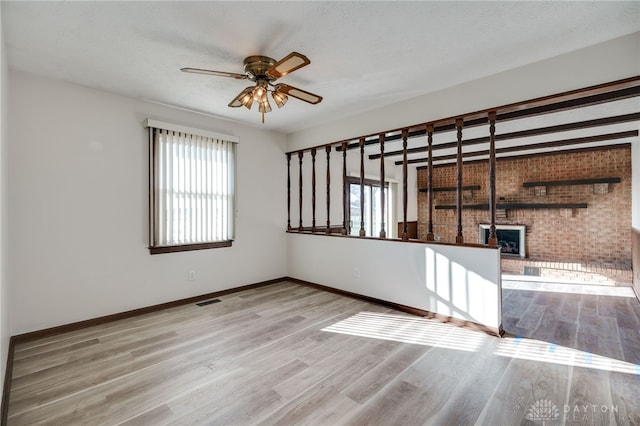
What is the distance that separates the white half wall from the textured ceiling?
6.18 ft

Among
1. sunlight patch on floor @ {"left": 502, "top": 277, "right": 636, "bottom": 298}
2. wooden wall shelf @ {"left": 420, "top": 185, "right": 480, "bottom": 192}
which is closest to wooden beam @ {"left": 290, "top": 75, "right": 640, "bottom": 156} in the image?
sunlight patch on floor @ {"left": 502, "top": 277, "right": 636, "bottom": 298}

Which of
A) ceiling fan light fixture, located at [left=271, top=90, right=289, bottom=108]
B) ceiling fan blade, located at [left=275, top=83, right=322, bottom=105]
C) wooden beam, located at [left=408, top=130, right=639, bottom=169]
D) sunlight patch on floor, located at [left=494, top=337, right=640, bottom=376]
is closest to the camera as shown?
sunlight patch on floor, located at [left=494, top=337, right=640, bottom=376]

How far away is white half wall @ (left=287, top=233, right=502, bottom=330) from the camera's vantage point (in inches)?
120

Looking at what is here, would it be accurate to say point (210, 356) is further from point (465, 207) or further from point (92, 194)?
point (465, 207)

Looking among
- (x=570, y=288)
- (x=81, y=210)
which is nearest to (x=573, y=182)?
(x=570, y=288)

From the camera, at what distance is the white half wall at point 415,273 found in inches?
120

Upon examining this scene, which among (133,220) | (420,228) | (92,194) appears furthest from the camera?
(420,228)

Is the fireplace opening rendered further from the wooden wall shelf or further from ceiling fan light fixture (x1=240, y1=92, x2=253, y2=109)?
ceiling fan light fixture (x1=240, y1=92, x2=253, y2=109)

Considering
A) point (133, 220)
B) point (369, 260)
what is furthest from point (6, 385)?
point (369, 260)

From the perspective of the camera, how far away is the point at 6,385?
80.2 inches

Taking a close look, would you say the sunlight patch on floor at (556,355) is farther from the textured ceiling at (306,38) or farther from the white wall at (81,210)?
the white wall at (81,210)

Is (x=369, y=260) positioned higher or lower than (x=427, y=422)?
higher

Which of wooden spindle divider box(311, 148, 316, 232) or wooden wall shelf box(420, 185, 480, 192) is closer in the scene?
wooden spindle divider box(311, 148, 316, 232)

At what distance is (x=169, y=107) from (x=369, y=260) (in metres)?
3.30
